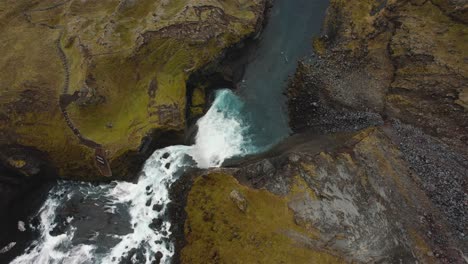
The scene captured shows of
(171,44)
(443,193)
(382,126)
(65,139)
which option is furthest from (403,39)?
(65,139)

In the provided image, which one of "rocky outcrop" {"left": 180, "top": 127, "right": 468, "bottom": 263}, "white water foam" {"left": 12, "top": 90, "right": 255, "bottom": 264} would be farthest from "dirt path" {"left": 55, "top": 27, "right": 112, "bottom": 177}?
"rocky outcrop" {"left": 180, "top": 127, "right": 468, "bottom": 263}

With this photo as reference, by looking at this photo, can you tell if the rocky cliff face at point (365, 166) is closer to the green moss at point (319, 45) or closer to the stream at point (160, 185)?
the green moss at point (319, 45)

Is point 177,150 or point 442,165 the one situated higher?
point 442,165

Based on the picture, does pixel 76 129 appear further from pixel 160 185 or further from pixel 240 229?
pixel 240 229

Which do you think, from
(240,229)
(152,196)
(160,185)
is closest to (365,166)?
(240,229)

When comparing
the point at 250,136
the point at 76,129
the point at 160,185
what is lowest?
the point at 160,185

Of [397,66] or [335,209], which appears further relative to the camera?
[397,66]

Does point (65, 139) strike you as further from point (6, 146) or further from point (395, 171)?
point (395, 171)
